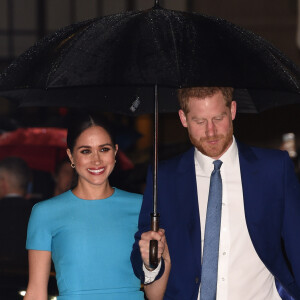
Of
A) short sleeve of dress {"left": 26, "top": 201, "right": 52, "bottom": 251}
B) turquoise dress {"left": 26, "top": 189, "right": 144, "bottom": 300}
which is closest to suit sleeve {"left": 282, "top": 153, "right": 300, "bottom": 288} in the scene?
turquoise dress {"left": 26, "top": 189, "right": 144, "bottom": 300}

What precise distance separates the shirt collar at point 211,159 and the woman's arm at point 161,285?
1.70 feet

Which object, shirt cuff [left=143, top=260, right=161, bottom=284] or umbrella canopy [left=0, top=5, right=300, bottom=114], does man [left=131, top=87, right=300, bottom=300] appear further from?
umbrella canopy [left=0, top=5, right=300, bottom=114]

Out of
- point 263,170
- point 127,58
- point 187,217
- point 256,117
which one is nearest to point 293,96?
point 263,170

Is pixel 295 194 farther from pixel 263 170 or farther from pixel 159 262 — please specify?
pixel 159 262

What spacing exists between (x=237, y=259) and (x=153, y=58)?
4.29ft

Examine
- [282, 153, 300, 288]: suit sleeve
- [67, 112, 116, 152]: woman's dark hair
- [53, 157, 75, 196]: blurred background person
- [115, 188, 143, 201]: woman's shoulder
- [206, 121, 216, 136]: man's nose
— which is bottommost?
[282, 153, 300, 288]: suit sleeve

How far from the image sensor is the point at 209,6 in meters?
26.9

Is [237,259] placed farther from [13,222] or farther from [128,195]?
[13,222]

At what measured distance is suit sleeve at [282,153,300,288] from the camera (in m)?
4.91

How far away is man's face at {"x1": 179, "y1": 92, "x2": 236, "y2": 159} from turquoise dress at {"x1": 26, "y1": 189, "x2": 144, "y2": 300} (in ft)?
2.39

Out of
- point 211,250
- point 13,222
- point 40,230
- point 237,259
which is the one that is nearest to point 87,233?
point 40,230

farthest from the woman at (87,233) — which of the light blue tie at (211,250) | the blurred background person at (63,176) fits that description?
the blurred background person at (63,176)

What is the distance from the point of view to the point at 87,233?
16.8 ft

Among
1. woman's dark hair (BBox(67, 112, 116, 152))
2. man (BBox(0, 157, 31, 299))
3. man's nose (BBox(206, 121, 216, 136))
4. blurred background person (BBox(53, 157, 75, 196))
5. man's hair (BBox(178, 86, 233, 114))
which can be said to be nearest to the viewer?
man's nose (BBox(206, 121, 216, 136))
